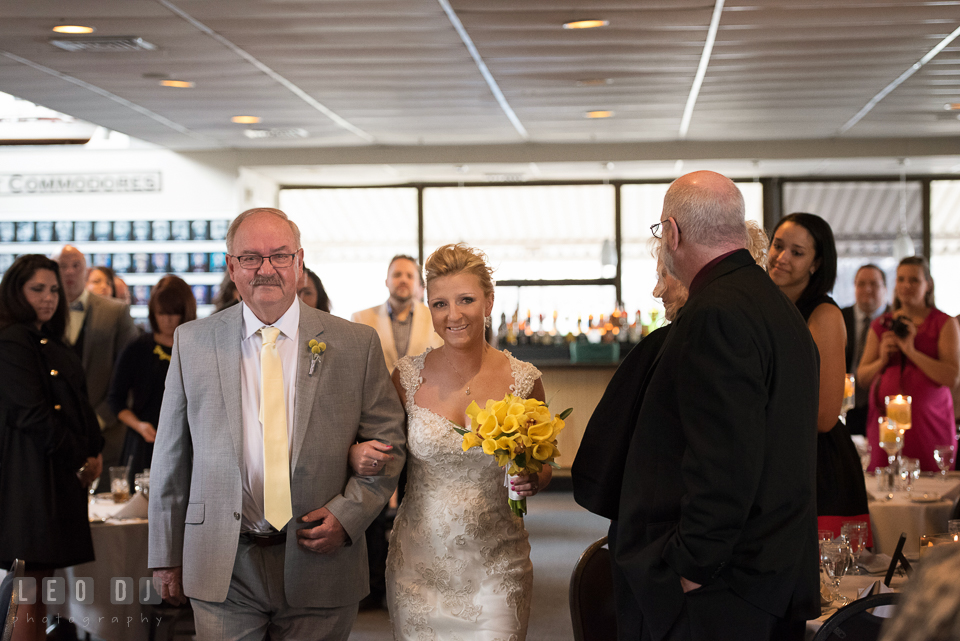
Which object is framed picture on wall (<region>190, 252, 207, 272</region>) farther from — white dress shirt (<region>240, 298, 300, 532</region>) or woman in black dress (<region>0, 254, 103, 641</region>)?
white dress shirt (<region>240, 298, 300, 532</region>)

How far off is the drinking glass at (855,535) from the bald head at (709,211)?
1296 millimetres

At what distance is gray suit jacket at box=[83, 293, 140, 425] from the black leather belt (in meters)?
3.87

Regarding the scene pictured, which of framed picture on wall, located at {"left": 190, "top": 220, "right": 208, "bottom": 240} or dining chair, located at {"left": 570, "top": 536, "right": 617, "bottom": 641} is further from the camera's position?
framed picture on wall, located at {"left": 190, "top": 220, "right": 208, "bottom": 240}

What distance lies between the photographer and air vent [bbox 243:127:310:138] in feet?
→ 31.9

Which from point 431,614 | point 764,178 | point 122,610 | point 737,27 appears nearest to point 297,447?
point 431,614

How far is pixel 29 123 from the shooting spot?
10805mm

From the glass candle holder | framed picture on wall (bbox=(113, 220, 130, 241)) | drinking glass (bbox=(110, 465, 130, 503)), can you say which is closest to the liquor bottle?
the glass candle holder

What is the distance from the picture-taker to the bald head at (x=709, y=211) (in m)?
2.04

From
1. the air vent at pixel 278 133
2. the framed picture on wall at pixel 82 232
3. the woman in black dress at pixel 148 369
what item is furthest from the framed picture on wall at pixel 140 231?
the woman in black dress at pixel 148 369

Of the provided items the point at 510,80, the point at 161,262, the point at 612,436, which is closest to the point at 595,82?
the point at 510,80

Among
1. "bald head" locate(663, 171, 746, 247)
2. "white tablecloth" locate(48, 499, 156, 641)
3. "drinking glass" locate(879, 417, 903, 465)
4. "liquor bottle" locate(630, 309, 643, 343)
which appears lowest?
"white tablecloth" locate(48, 499, 156, 641)

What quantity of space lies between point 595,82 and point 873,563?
532 centimetres

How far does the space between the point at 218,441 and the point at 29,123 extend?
992cm

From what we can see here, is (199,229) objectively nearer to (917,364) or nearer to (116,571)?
(116,571)
